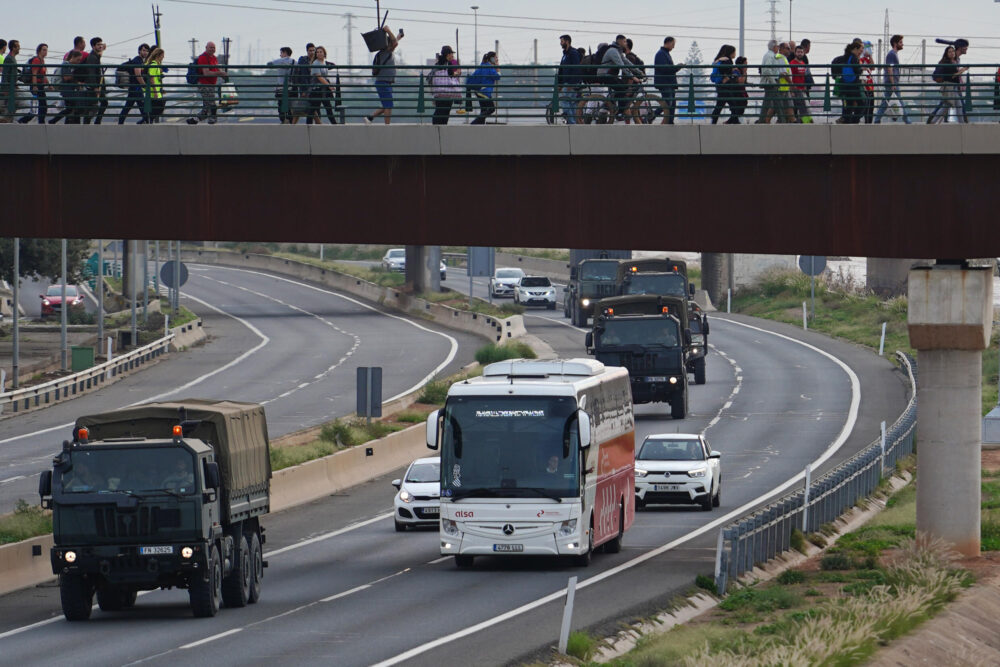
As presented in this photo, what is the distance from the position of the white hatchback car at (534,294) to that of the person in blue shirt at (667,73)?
6680cm

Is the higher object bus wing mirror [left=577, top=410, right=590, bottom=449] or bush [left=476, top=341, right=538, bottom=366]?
bus wing mirror [left=577, top=410, right=590, bottom=449]

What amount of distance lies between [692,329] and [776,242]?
31607 mm

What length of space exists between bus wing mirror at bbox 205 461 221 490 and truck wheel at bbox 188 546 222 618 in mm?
833

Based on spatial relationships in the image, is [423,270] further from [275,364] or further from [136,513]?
[136,513]

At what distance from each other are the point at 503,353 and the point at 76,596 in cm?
4250

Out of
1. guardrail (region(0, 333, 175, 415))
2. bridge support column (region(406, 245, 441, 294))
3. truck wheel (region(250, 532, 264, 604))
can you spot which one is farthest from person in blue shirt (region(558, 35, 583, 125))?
bridge support column (region(406, 245, 441, 294))

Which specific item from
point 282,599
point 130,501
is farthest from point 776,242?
point 130,501

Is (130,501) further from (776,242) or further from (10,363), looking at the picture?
(10,363)

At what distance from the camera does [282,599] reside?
25016mm

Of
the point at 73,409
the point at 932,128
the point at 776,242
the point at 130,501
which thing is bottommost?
the point at 73,409

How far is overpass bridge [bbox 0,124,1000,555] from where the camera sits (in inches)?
1086

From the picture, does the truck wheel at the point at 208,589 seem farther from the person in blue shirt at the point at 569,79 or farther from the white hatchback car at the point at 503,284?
the white hatchback car at the point at 503,284

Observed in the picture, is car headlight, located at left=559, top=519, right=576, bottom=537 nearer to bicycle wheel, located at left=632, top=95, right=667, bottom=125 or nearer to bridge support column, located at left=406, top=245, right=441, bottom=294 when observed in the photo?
bicycle wheel, located at left=632, top=95, right=667, bottom=125

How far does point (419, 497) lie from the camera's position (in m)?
33.9
